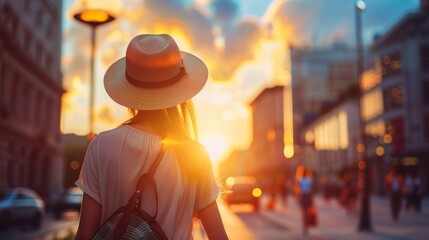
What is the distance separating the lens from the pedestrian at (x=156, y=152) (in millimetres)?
2570

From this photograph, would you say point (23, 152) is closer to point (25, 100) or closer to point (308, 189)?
point (25, 100)

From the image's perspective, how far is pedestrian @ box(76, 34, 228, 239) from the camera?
101 inches

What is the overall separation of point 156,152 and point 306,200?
15.5 meters

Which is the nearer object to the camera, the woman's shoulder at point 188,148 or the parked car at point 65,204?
the woman's shoulder at point 188,148

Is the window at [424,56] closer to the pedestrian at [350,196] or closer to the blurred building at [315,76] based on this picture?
the pedestrian at [350,196]

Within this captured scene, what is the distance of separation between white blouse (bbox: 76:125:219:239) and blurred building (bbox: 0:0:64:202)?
33500 mm

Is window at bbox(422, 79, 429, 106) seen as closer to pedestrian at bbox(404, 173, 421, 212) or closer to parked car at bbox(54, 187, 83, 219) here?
pedestrian at bbox(404, 173, 421, 212)

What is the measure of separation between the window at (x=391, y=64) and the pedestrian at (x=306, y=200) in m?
40.8

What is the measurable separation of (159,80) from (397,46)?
56.8 meters

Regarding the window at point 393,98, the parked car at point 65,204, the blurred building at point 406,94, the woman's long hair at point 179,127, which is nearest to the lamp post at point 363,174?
the woman's long hair at point 179,127

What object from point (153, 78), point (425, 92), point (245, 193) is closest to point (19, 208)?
point (245, 193)

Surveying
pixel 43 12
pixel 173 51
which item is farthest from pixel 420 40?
pixel 173 51

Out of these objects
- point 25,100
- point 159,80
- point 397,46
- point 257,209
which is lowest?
point 257,209

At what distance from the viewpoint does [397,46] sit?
57.0 metres
